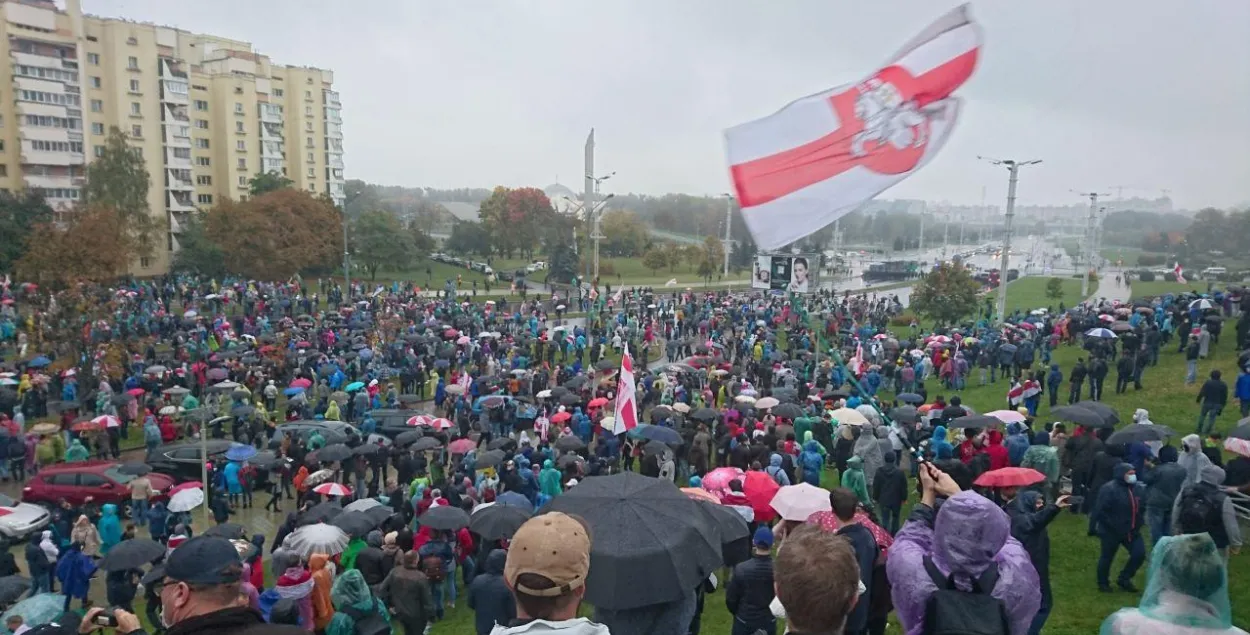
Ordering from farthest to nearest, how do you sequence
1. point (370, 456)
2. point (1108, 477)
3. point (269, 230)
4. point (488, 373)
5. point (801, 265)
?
point (269, 230)
point (488, 373)
point (801, 265)
point (370, 456)
point (1108, 477)

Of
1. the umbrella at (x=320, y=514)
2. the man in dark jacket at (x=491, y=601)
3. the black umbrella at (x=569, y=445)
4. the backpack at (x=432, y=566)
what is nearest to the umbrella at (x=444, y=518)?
the backpack at (x=432, y=566)

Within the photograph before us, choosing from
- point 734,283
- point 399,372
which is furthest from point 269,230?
point 734,283

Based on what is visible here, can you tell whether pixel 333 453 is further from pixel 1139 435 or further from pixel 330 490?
pixel 1139 435

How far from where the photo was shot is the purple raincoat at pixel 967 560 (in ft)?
11.7

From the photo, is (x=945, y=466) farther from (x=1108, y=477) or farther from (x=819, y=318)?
(x=819, y=318)

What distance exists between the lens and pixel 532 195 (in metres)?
83.8

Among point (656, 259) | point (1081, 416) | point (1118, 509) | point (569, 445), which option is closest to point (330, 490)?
Result: point (569, 445)

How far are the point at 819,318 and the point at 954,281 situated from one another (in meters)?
6.32

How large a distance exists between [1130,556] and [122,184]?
59.2 metres

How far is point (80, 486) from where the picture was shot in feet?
47.0

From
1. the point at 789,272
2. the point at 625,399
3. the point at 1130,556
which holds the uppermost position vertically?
the point at 789,272

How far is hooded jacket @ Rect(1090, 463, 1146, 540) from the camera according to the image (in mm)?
7965

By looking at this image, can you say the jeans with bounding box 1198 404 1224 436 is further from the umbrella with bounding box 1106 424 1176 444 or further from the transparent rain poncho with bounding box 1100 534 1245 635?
the transparent rain poncho with bounding box 1100 534 1245 635

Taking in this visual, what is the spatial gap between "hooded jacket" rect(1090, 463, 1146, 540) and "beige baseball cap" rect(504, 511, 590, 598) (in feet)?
23.3
